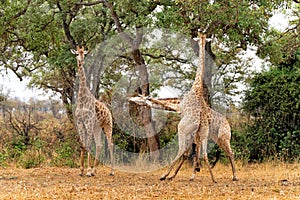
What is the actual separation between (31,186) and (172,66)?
6959 mm

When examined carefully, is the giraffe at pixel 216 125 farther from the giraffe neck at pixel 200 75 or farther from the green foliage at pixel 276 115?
the green foliage at pixel 276 115

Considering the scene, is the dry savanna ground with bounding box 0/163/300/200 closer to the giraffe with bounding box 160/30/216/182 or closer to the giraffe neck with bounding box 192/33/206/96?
the giraffe with bounding box 160/30/216/182

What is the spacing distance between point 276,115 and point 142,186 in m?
6.10

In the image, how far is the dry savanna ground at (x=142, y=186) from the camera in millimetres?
6504

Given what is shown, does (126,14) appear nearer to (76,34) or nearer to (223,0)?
(76,34)

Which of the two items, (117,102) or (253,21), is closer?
(253,21)

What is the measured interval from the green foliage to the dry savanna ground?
165cm

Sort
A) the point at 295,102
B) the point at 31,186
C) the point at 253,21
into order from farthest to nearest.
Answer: the point at 295,102
the point at 253,21
the point at 31,186

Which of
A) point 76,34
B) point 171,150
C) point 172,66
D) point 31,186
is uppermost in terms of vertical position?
point 76,34

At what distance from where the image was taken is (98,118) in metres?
9.88

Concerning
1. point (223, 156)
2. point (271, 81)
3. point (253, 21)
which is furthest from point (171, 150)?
point (253, 21)

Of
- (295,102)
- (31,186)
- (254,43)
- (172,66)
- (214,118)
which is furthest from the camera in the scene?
(172,66)

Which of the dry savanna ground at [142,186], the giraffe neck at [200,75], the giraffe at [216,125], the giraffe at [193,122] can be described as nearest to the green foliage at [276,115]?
the dry savanna ground at [142,186]

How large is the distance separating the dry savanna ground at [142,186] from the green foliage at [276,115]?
1.65 meters
